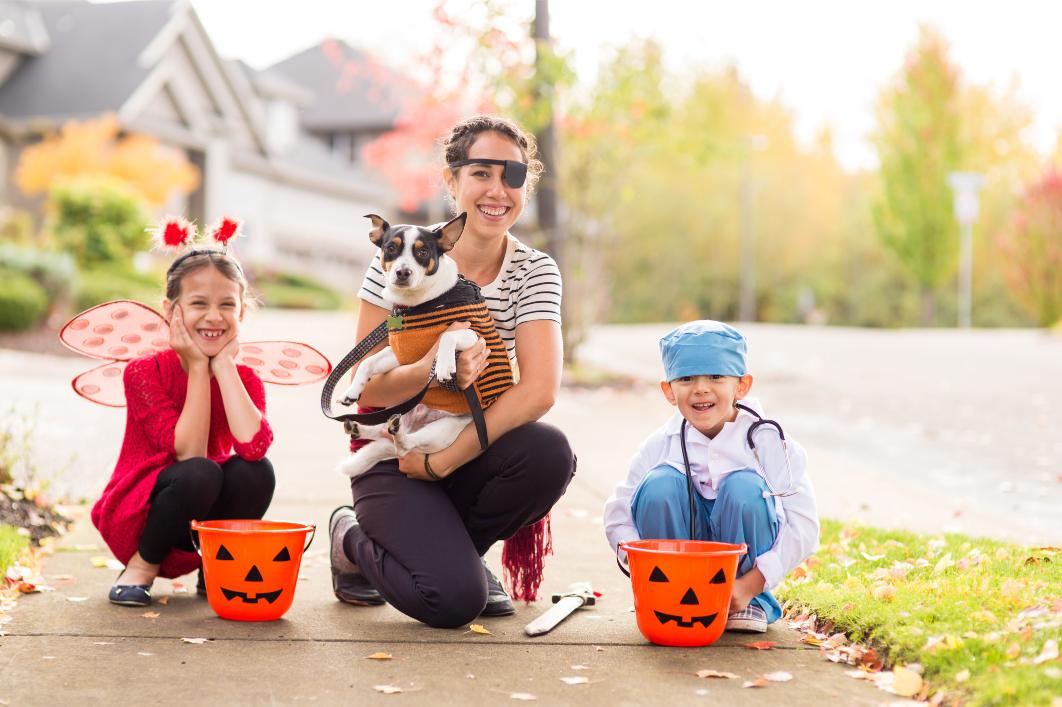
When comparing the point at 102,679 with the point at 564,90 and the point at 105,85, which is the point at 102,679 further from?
the point at 105,85

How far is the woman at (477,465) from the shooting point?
3605 mm

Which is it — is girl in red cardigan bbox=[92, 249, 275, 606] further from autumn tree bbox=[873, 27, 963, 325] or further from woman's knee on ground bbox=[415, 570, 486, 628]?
autumn tree bbox=[873, 27, 963, 325]

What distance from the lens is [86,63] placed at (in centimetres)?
2605

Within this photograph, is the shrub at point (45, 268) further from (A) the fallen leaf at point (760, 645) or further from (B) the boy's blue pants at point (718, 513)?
(A) the fallen leaf at point (760, 645)

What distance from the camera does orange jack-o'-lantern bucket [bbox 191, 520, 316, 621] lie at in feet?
11.6

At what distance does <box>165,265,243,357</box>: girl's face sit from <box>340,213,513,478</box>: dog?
458mm

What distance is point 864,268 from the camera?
127ft

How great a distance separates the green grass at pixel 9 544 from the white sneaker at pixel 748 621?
2415 mm

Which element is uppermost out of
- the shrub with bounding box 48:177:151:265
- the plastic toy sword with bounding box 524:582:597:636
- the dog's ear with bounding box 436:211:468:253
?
the shrub with bounding box 48:177:151:265

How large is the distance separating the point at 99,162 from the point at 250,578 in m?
21.3

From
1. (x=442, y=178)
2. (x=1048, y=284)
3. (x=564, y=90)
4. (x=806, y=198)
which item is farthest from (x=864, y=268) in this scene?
(x=442, y=178)

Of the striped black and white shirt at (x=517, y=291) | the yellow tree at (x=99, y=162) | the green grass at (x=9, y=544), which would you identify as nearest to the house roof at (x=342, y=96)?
the yellow tree at (x=99, y=162)

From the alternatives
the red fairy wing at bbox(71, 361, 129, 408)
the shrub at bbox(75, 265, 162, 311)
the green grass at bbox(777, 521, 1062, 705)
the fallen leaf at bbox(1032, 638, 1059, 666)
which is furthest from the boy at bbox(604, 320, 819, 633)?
the shrub at bbox(75, 265, 162, 311)

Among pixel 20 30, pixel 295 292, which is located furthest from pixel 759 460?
pixel 20 30
